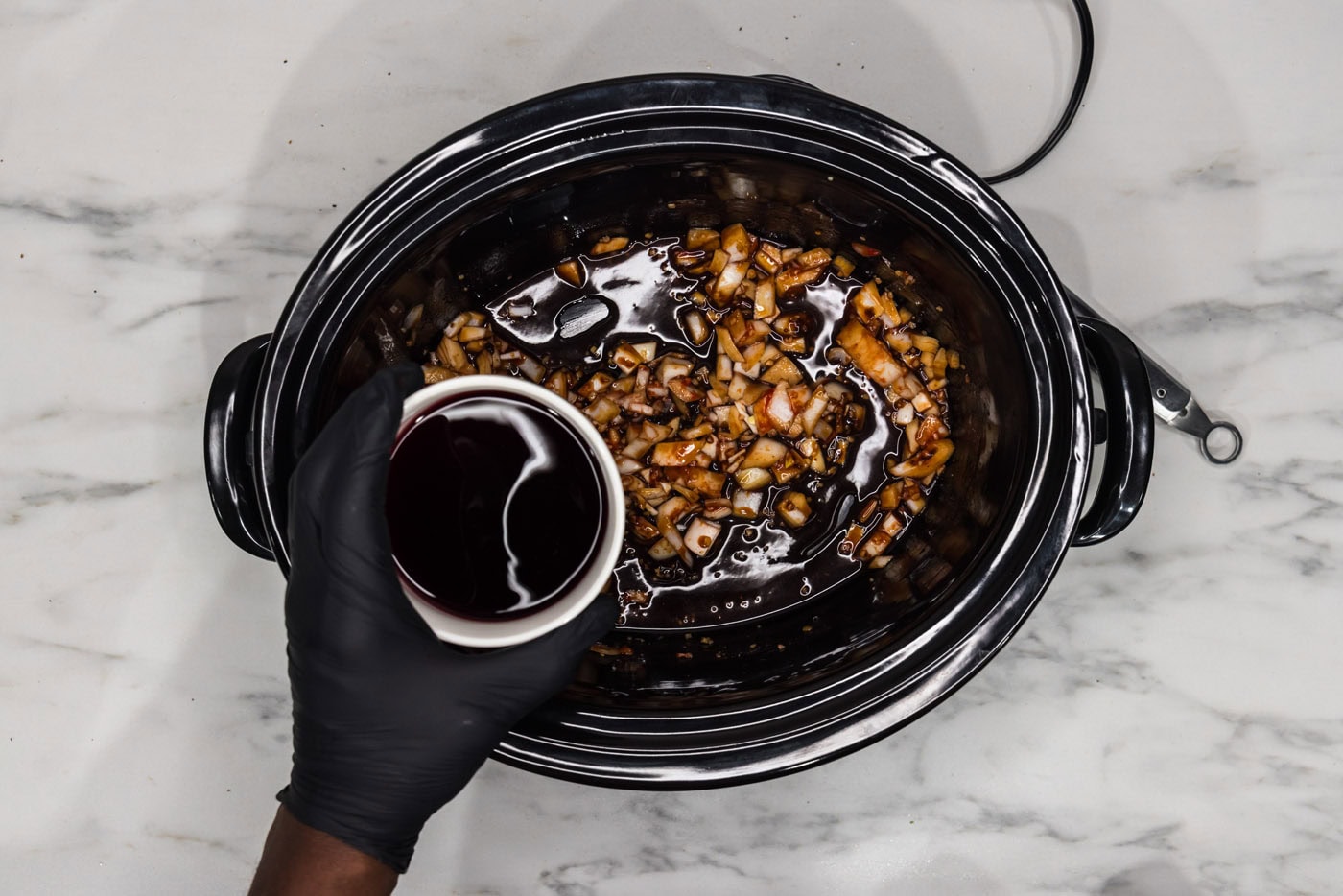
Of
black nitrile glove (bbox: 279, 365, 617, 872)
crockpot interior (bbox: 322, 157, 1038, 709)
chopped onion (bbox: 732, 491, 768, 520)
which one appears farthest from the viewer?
chopped onion (bbox: 732, 491, 768, 520)

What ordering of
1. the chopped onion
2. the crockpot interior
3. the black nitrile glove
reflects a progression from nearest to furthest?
the black nitrile glove → the crockpot interior → the chopped onion

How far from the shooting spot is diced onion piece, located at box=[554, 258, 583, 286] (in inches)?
27.3

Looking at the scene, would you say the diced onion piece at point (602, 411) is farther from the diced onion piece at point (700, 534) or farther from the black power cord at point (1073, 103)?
the black power cord at point (1073, 103)

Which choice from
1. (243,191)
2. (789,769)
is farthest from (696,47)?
(789,769)

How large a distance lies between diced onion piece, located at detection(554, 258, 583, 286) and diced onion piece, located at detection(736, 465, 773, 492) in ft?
0.63

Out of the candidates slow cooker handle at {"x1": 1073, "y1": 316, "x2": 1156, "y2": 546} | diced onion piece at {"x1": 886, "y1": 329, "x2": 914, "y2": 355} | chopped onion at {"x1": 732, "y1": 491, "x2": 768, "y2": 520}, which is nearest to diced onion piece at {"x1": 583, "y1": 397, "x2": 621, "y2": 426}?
chopped onion at {"x1": 732, "y1": 491, "x2": 768, "y2": 520}

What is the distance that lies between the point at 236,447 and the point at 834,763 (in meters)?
0.54

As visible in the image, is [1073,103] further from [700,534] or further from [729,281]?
[700,534]

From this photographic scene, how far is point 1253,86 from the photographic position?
0.76m

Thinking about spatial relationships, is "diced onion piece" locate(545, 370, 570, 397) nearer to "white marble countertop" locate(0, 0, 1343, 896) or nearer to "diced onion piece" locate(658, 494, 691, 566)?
"diced onion piece" locate(658, 494, 691, 566)

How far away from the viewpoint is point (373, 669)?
54 cm

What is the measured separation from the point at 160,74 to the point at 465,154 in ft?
1.26

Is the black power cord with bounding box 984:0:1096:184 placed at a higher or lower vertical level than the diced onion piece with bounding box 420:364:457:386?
higher

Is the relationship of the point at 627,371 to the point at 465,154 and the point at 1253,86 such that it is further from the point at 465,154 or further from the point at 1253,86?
the point at 1253,86
